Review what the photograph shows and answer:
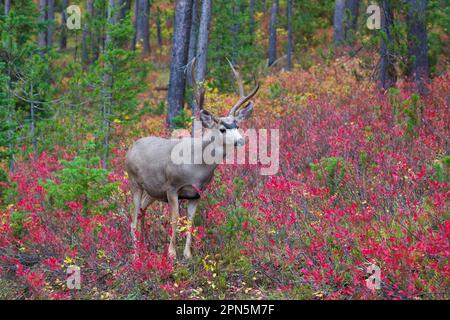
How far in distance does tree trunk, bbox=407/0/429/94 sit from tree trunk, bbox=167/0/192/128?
5.36 meters

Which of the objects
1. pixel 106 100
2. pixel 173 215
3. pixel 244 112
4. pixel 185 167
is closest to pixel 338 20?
pixel 106 100

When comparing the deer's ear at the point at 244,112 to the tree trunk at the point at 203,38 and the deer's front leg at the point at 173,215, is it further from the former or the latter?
the tree trunk at the point at 203,38

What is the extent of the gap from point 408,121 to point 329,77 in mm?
7011

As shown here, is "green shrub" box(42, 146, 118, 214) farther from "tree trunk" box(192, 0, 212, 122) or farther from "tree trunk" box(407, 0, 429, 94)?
"tree trunk" box(407, 0, 429, 94)

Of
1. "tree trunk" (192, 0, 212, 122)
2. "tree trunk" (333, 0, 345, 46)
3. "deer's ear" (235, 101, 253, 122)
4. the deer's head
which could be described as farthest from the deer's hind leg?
"tree trunk" (333, 0, 345, 46)

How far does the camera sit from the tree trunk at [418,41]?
41.9 feet

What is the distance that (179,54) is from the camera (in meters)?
14.8

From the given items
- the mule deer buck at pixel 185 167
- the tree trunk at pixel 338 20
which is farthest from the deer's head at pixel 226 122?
the tree trunk at pixel 338 20

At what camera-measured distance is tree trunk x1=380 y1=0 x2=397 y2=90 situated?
13.1 m

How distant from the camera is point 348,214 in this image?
771 centimetres

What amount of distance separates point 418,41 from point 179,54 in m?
5.87

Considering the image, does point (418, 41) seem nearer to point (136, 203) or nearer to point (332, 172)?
point (332, 172)

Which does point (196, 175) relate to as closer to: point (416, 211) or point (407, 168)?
point (416, 211)
